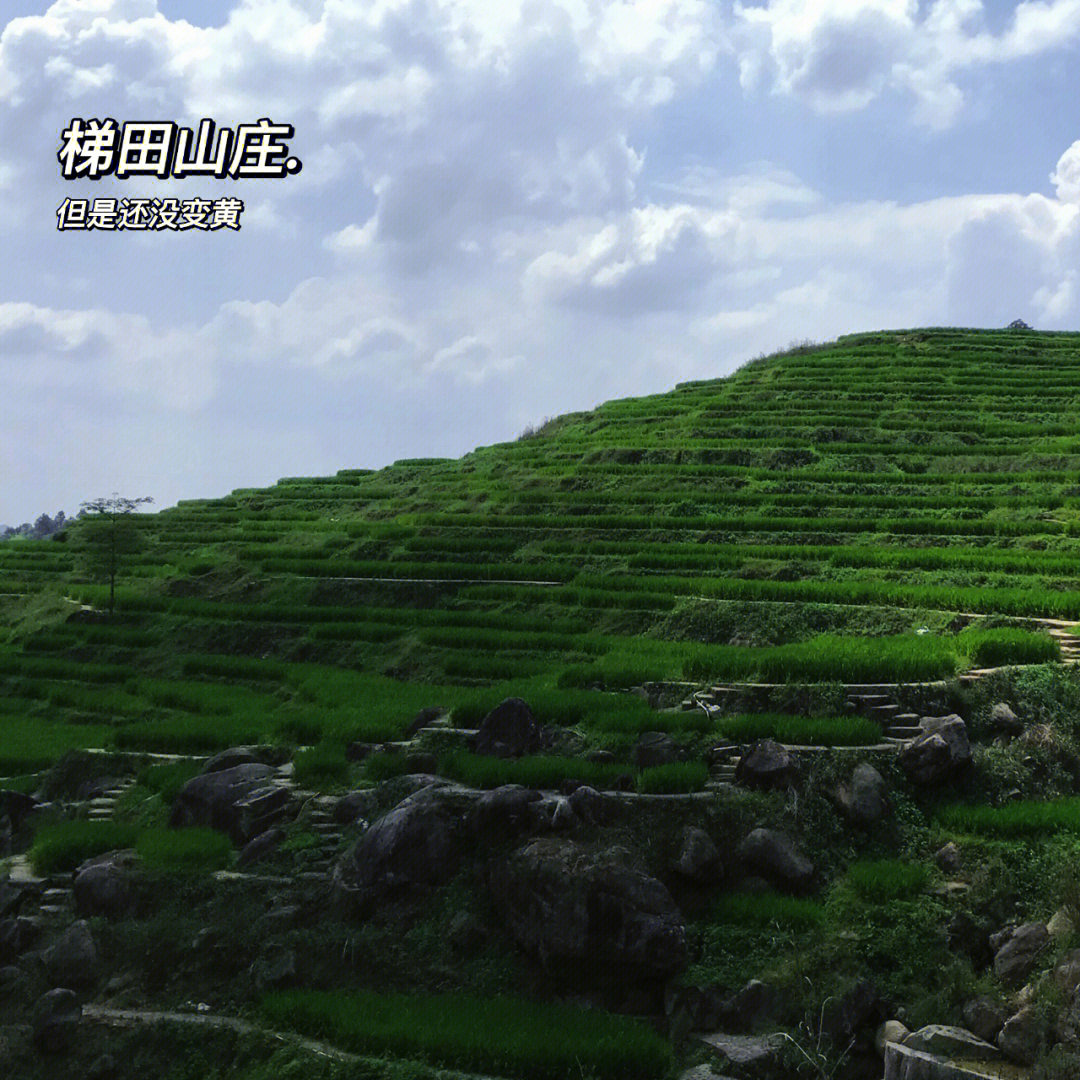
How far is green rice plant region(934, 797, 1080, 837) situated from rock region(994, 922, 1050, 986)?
6.82 feet

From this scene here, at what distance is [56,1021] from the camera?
13117 millimetres

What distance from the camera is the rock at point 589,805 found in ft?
47.5

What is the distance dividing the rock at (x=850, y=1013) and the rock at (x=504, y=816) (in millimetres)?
3904

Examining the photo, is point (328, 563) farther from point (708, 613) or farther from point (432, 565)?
point (708, 613)

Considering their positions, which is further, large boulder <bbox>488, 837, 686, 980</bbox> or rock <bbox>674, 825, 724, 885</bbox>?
rock <bbox>674, 825, 724, 885</bbox>

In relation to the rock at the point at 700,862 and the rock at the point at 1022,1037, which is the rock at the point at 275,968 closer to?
the rock at the point at 700,862

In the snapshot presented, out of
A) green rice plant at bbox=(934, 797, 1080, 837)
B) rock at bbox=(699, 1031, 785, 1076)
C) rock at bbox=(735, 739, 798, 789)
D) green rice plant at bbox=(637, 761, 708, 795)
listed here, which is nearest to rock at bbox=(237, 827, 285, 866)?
green rice plant at bbox=(637, 761, 708, 795)

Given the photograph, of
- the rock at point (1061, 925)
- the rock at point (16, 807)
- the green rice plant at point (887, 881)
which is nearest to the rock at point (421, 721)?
the rock at point (16, 807)

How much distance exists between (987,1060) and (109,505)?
31841 millimetres

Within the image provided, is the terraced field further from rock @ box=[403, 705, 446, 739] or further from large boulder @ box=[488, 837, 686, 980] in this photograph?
large boulder @ box=[488, 837, 686, 980]

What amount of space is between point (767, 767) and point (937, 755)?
207 cm

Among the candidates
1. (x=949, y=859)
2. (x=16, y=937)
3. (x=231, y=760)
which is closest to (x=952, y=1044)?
(x=949, y=859)

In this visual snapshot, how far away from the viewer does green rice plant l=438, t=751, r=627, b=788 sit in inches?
626

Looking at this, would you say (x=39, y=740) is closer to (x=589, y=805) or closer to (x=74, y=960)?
(x=74, y=960)
